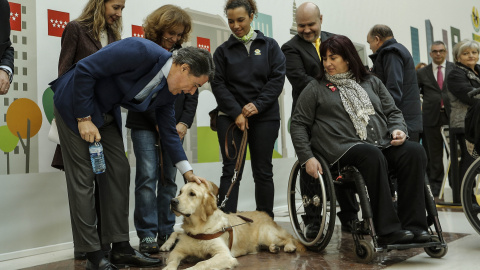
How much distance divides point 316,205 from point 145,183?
1.02 m

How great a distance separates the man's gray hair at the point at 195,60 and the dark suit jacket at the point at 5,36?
86 centimetres

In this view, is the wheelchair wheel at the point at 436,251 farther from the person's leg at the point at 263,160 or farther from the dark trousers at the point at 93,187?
the dark trousers at the point at 93,187

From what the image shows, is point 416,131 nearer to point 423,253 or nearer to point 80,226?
point 423,253

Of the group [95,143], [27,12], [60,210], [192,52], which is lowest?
[60,210]

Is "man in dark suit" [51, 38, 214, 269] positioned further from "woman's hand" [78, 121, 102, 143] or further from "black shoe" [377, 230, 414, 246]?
"black shoe" [377, 230, 414, 246]

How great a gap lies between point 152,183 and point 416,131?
2.00 metres

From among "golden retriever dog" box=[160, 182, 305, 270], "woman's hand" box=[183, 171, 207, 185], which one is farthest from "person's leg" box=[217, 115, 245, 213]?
"woman's hand" box=[183, 171, 207, 185]

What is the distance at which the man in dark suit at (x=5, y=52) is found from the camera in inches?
93.9

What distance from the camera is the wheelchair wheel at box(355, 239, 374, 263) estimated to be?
2.50 metres

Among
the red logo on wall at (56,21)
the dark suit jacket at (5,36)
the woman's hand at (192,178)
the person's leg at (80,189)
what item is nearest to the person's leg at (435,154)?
the woman's hand at (192,178)

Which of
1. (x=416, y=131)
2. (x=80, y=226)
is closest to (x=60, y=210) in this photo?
(x=80, y=226)

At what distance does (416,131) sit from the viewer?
3.77 m

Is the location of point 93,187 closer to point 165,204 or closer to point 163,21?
point 165,204

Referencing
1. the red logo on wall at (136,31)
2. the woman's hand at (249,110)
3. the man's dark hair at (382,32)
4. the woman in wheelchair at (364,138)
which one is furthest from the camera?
the man's dark hair at (382,32)
